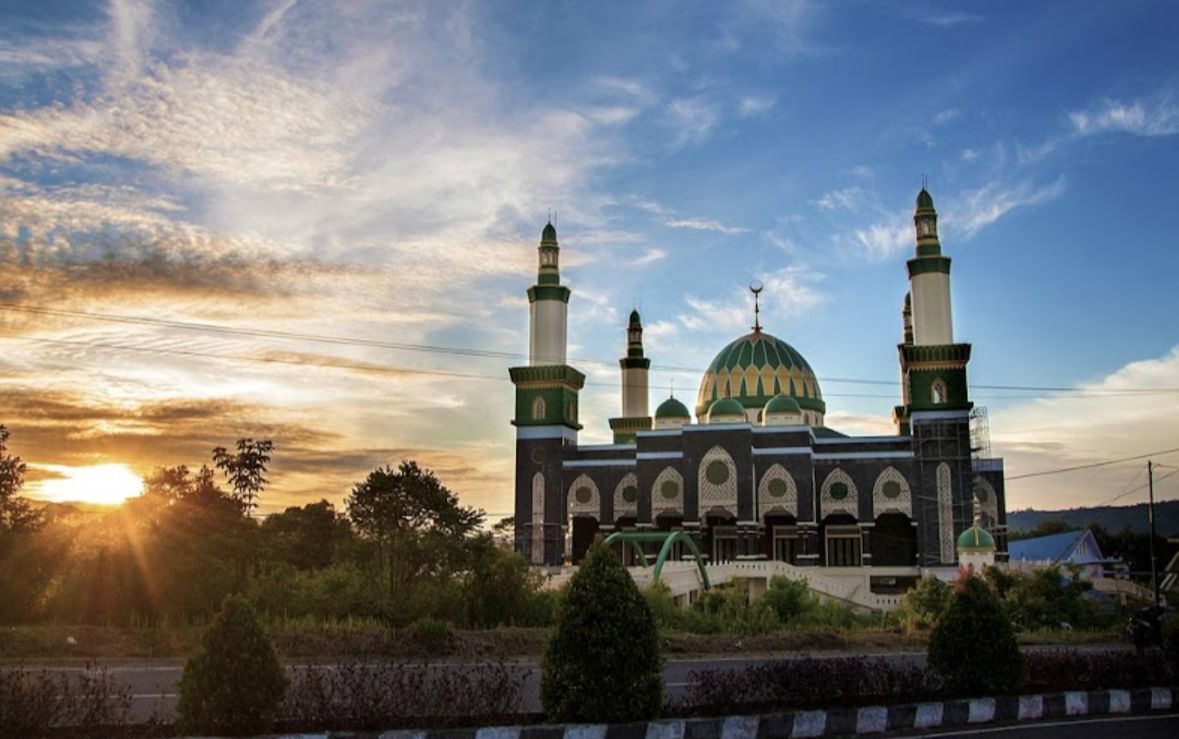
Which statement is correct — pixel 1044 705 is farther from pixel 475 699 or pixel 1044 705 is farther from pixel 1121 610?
pixel 1121 610

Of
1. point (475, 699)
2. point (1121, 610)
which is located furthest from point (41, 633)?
point (1121, 610)

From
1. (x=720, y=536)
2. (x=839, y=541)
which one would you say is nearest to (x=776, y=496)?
(x=720, y=536)

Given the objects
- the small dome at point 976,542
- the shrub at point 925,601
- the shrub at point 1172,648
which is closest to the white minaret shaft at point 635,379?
the small dome at point 976,542

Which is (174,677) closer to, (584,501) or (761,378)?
(584,501)

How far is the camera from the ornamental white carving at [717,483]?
5081 centimetres

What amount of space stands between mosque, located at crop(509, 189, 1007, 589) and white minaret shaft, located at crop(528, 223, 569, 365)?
0.07 m

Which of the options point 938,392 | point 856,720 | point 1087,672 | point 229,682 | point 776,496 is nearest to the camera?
point 229,682

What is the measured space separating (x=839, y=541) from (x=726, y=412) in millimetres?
8280

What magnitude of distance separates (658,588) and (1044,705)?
16.9 meters

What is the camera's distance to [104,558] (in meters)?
23.0

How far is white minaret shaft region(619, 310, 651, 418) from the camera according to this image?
66.6 meters

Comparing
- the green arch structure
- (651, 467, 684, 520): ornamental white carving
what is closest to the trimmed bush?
the green arch structure

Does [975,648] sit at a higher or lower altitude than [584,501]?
lower

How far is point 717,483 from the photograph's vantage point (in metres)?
51.0
